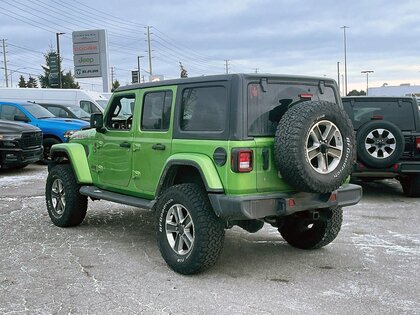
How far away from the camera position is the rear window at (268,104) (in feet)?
14.9

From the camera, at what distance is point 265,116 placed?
4625mm

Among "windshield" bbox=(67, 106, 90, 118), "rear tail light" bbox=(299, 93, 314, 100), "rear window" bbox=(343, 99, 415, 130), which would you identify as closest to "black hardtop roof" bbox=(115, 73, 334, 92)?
"rear tail light" bbox=(299, 93, 314, 100)

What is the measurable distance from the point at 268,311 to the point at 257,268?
1.10 m

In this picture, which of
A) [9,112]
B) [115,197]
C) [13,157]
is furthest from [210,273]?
[9,112]

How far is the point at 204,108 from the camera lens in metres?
4.84

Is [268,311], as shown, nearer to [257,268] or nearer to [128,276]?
[257,268]

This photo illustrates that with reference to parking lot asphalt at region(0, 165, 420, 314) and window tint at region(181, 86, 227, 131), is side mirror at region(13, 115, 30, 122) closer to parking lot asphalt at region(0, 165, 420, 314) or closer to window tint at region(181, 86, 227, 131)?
parking lot asphalt at region(0, 165, 420, 314)

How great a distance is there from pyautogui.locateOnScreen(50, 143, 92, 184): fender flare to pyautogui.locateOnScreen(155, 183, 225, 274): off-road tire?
76.0 inches

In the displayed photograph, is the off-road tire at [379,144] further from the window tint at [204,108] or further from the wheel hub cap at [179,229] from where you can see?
the wheel hub cap at [179,229]

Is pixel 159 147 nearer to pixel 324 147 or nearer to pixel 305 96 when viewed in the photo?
pixel 305 96

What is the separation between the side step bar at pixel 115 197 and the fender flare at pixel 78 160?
13 cm

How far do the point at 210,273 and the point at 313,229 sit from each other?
1411mm

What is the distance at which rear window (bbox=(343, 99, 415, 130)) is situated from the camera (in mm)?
8633

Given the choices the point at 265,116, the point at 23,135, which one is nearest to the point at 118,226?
the point at 265,116
